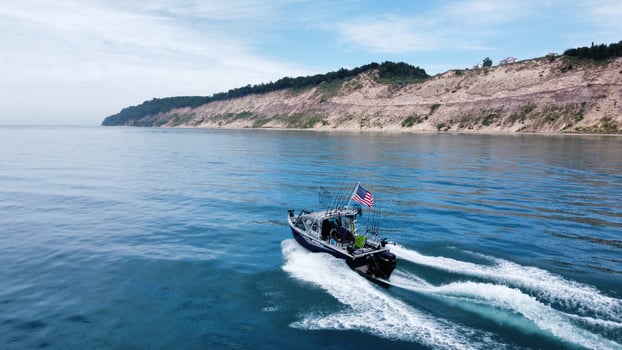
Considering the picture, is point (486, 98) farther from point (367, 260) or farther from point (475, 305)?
point (475, 305)

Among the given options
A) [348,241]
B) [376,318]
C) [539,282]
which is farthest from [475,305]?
[348,241]

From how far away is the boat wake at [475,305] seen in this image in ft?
45.5

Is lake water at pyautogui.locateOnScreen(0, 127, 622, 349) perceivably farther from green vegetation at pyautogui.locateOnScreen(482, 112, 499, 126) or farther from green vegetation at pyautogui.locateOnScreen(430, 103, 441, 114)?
green vegetation at pyautogui.locateOnScreen(430, 103, 441, 114)

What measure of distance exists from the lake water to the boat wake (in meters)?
0.07

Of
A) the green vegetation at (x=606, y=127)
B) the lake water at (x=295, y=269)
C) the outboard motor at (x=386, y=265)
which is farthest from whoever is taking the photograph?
the green vegetation at (x=606, y=127)

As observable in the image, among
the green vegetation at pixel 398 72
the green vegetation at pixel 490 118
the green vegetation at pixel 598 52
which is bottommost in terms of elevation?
the green vegetation at pixel 490 118

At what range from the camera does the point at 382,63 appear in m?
188

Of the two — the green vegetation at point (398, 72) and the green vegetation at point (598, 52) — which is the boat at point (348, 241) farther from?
the green vegetation at point (398, 72)

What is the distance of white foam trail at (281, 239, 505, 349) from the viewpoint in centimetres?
1370

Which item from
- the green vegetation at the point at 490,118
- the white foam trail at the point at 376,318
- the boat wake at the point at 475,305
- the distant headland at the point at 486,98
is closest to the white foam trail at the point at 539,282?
the boat wake at the point at 475,305

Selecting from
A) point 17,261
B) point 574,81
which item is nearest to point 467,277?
point 17,261

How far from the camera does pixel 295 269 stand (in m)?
20.2

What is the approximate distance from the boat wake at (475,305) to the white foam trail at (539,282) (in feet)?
0.11

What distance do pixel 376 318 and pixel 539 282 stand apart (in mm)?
7959
